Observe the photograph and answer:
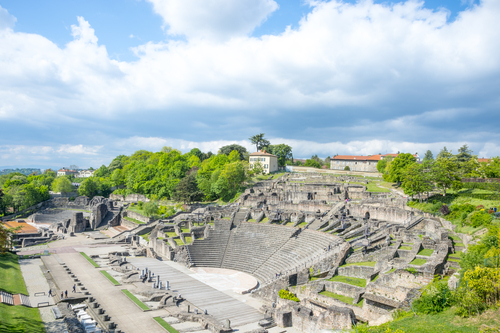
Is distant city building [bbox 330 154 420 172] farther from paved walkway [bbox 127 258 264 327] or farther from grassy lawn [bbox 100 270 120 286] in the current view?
grassy lawn [bbox 100 270 120 286]

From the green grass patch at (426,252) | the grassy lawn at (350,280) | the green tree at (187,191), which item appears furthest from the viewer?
the green tree at (187,191)

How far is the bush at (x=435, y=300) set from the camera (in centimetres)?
1495

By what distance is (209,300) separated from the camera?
25844 millimetres

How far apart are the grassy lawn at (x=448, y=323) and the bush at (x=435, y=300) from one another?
0.94m

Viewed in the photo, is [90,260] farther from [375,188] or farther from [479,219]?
[375,188]

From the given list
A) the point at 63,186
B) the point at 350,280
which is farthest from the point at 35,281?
the point at 63,186

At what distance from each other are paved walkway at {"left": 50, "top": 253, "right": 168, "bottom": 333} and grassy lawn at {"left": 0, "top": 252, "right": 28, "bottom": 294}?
3.25 metres

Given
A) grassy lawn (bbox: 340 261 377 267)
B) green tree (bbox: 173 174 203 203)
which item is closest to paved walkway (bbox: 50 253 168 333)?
grassy lawn (bbox: 340 261 377 267)

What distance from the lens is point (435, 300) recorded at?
49.8 ft

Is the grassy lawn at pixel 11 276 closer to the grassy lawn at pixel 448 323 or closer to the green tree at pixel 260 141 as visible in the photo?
the grassy lawn at pixel 448 323

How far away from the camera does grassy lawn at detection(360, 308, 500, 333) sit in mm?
11930

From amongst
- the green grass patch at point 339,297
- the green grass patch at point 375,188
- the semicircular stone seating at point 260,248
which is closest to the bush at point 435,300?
the green grass patch at point 339,297

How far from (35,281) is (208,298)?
16.4 metres

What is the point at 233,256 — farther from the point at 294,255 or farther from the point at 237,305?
the point at 237,305
